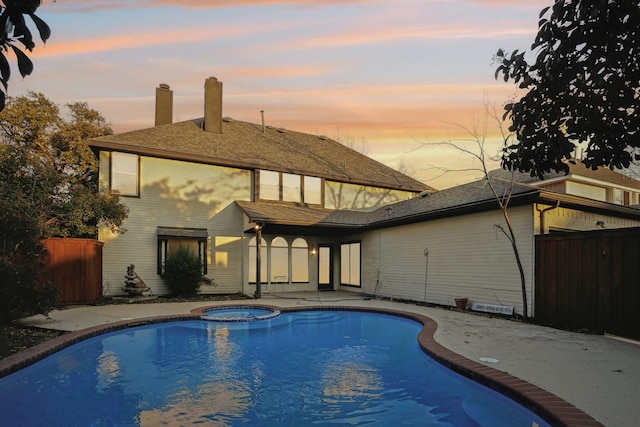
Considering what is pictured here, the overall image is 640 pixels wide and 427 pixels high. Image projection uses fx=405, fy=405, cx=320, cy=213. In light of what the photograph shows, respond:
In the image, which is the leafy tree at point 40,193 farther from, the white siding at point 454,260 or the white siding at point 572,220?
the white siding at point 572,220

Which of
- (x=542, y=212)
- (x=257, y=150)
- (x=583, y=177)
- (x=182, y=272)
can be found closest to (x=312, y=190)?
(x=257, y=150)

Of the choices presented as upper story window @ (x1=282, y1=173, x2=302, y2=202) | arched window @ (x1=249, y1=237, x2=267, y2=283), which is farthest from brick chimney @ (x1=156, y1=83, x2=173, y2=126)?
arched window @ (x1=249, y1=237, x2=267, y2=283)

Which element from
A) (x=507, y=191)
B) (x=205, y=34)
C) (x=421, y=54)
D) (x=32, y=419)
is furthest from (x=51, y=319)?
(x=507, y=191)

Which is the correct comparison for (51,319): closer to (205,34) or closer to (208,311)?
(208,311)

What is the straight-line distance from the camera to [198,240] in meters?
15.6

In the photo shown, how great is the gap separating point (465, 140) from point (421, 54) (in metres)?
4.52

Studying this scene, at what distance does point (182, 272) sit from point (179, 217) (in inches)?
89.0

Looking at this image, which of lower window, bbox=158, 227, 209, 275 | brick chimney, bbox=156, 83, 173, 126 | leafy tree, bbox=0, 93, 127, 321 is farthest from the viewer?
brick chimney, bbox=156, 83, 173, 126

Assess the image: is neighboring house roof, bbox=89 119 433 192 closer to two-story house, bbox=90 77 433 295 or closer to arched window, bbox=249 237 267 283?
two-story house, bbox=90 77 433 295

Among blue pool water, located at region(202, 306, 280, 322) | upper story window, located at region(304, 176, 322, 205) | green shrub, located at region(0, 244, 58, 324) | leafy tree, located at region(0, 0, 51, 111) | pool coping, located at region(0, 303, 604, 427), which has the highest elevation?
upper story window, located at region(304, 176, 322, 205)

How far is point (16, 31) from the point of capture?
148 cm

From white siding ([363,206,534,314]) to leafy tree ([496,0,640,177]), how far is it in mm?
6502

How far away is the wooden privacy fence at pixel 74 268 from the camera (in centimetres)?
1158

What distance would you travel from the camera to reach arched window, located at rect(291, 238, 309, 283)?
17.3m
